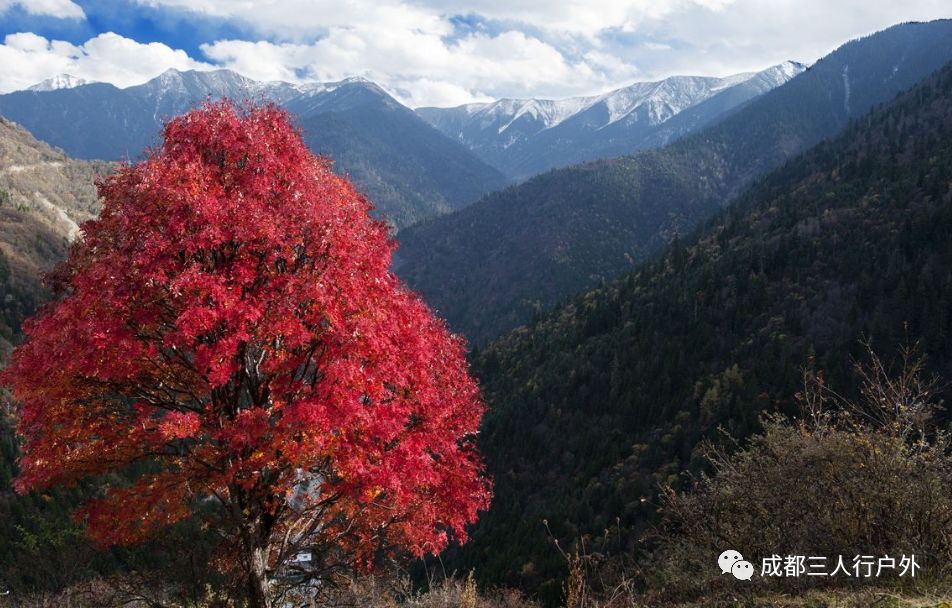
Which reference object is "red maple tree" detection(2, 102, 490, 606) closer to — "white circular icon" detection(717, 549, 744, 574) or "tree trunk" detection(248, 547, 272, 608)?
"tree trunk" detection(248, 547, 272, 608)

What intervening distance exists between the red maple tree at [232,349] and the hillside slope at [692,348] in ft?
145

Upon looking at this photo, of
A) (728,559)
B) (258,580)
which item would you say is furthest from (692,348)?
(258,580)

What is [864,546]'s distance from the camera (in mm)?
11102

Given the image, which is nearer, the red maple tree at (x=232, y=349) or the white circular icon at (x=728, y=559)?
the red maple tree at (x=232, y=349)

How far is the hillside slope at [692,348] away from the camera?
66.7 metres

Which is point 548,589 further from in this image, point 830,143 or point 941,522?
point 830,143

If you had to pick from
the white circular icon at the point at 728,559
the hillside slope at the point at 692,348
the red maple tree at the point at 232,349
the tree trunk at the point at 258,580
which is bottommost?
the hillside slope at the point at 692,348

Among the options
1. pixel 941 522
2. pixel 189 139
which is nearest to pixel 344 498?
pixel 189 139

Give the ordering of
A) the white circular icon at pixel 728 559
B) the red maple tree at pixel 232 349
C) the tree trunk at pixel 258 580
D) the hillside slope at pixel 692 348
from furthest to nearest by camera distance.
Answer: the hillside slope at pixel 692 348 < the tree trunk at pixel 258 580 < the white circular icon at pixel 728 559 < the red maple tree at pixel 232 349

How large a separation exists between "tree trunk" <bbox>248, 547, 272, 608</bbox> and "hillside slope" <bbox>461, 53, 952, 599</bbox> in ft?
138

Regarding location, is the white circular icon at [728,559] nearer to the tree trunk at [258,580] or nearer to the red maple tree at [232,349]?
the red maple tree at [232,349]

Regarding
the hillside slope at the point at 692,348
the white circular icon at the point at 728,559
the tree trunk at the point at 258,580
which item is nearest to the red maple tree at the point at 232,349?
the tree trunk at the point at 258,580

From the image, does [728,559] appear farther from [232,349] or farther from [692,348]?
[692,348]

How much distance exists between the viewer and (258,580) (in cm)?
1303
